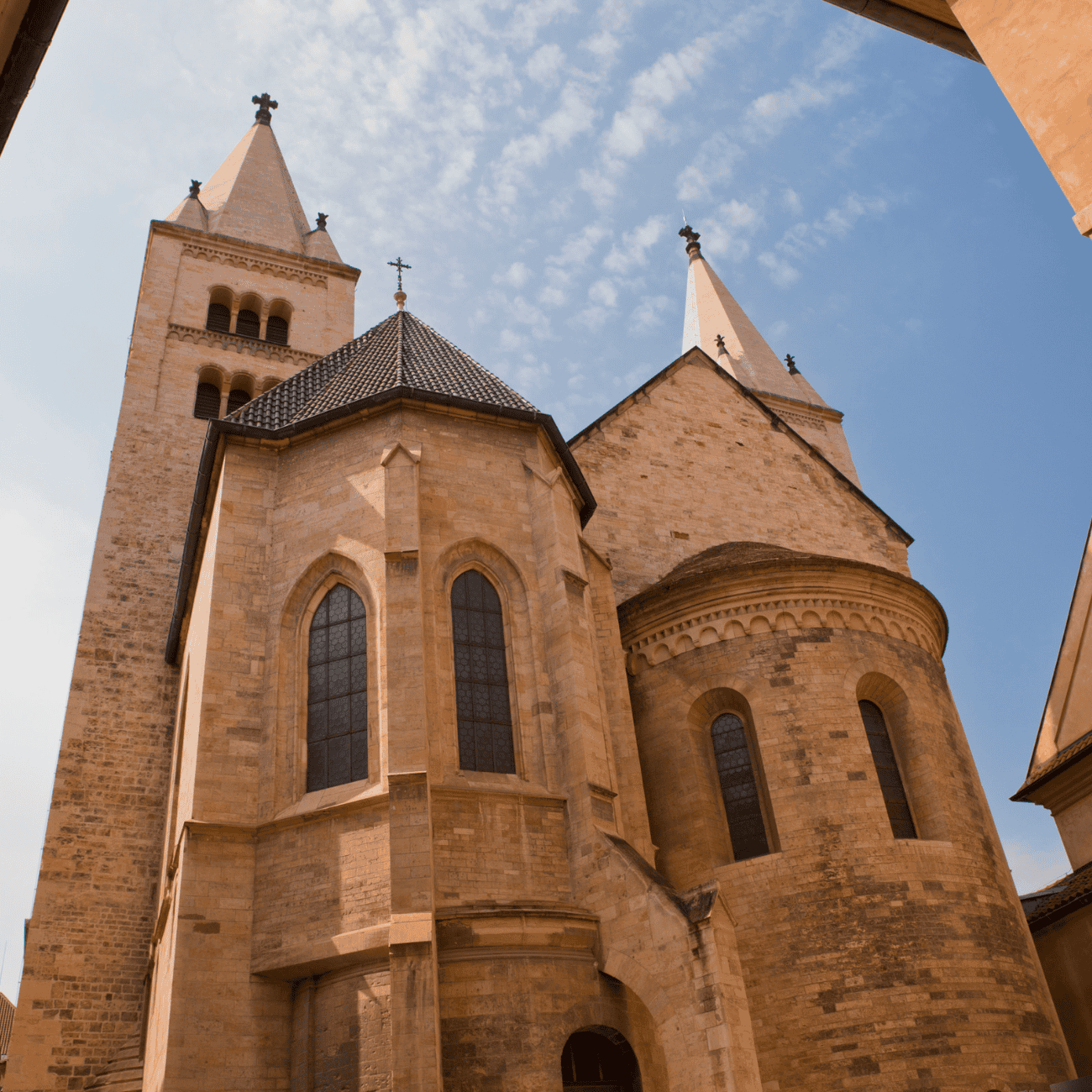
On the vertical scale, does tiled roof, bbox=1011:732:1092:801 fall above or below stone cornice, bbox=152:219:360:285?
below

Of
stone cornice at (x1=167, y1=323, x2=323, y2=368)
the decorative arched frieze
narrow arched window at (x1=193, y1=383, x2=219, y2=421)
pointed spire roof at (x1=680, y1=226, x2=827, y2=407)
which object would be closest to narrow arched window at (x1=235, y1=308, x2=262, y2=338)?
stone cornice at (x1=167, y1=323, x2=323, y2=368)

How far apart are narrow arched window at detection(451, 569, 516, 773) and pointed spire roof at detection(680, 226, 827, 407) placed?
2393 cm

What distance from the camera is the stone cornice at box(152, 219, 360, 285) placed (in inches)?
1192

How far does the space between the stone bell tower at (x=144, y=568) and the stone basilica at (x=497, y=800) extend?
0.29 ft

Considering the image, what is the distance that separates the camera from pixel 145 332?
27672mm

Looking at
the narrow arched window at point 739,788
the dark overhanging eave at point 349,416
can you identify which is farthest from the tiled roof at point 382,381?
the narrow arched window at point 739,788

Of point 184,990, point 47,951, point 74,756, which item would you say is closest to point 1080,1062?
point 184,990

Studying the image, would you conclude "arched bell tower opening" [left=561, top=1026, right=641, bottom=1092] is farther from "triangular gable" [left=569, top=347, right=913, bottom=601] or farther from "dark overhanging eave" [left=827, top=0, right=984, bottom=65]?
"dark overhanging eave" [left=827, top=0, right=984, bottom=65]

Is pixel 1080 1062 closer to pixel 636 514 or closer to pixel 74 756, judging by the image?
pixel 636 514

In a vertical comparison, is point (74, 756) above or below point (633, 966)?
above

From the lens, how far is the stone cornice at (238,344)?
28.2m

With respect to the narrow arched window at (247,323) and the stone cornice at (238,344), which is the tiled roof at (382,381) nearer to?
the stone cornice at (238,344)

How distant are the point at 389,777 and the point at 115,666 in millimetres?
11715

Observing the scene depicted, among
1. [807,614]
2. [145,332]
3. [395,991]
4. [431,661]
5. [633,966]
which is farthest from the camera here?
[145,332]
